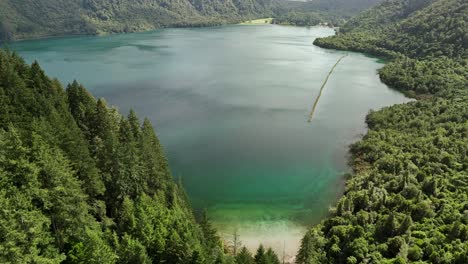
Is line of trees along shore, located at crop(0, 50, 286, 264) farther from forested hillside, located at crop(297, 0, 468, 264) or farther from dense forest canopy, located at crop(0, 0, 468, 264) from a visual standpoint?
forested hillside, located at crop(297, 0, 468, 264)

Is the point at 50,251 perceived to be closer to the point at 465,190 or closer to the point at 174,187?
the point at 174,187

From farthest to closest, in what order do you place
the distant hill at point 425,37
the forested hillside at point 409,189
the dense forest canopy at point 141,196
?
the distant hill at point 425,37
the forested hillside at point 409,189
the dense forest canopy at point 141,196

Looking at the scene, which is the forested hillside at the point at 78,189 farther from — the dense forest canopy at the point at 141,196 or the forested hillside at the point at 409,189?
the forested hillside at the point at 409,189

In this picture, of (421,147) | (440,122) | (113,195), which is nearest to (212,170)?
(113,195)

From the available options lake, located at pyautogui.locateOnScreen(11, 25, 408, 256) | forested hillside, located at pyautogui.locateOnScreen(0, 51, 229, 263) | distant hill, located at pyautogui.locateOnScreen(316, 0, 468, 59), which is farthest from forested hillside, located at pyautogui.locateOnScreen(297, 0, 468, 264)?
distant hill, located at pyautogui.locateOnScreen(316, 0, 468, 59)

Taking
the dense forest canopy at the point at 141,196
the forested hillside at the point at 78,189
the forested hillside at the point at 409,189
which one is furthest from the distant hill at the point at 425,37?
the forested hillside at the point at 78,189

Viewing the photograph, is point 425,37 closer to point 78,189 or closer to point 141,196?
point 141,196

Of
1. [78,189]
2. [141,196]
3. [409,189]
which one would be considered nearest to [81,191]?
[78,189]
